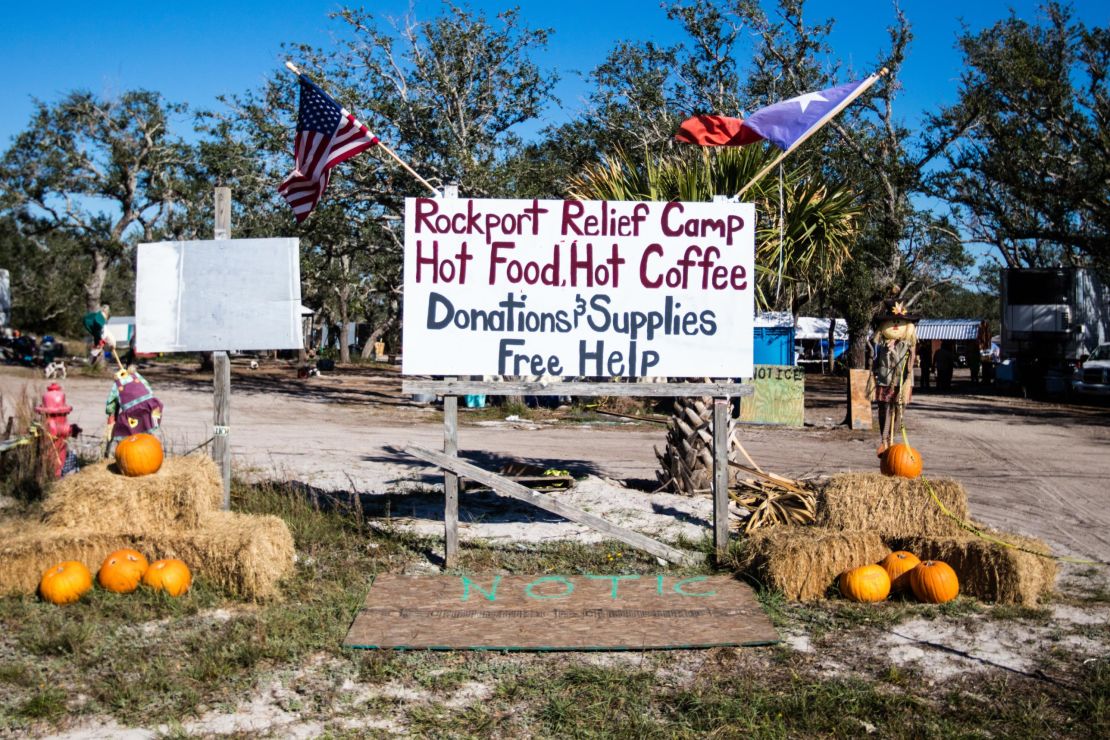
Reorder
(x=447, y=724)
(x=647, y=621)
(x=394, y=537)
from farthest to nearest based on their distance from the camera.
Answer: (x=394, y=537) → (x=647, y=621) → (x=447, y=724)

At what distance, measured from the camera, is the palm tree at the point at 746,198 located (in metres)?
9.15

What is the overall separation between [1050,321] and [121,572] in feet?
91.9

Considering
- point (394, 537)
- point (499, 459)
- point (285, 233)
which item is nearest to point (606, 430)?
point (499, 459)

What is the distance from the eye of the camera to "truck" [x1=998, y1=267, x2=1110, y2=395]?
2772 centimetres

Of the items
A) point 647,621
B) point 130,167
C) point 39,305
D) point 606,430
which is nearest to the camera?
point 647,621

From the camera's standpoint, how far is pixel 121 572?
6.39 metres

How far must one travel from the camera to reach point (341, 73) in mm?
22500

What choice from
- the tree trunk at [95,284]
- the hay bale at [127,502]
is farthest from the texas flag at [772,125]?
the tree trunk at [95,284]

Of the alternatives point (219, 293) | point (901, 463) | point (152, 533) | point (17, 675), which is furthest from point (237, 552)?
point (901, 463)

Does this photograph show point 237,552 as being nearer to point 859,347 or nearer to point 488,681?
point 488,681

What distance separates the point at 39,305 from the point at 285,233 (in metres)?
40.9

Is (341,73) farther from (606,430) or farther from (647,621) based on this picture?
(647,621)

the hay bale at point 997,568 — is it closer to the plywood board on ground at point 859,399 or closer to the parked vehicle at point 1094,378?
the plywood board on ground at point 859,399

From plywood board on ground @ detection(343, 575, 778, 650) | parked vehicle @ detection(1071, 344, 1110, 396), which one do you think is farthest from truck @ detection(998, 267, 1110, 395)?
plywood board on ground @ detection(343, 575, 778, 650)
